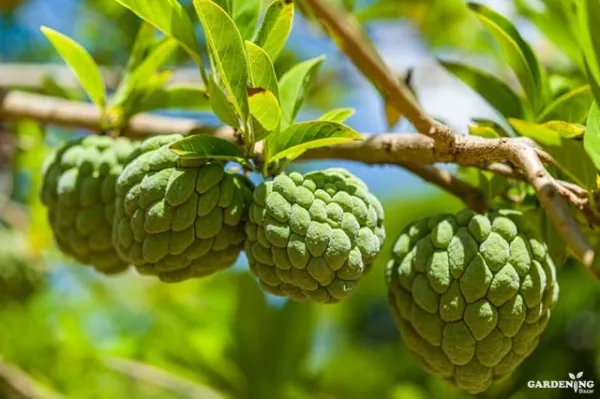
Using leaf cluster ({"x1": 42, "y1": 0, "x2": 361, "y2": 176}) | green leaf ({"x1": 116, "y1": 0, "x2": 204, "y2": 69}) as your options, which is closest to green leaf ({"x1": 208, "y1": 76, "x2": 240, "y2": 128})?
leaf cluster ({"x1": 42, "y1": 0, "x2": 361, "y2": 176})

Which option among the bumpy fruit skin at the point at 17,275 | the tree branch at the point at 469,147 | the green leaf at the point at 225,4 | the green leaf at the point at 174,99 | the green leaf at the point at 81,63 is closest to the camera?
the tree branch at the point at 469,147

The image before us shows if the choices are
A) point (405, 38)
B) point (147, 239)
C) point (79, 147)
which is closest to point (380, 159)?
point (147, 239)

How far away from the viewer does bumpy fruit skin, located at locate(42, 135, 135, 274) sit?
171 centimetres

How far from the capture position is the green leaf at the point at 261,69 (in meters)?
1.32

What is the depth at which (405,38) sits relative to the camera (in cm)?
386

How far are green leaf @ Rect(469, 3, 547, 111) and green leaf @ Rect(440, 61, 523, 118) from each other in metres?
0.05

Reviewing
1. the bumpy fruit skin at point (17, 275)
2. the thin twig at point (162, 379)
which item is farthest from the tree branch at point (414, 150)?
the bumpy fruit skin at point (17, 275)

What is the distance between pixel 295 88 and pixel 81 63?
494mm

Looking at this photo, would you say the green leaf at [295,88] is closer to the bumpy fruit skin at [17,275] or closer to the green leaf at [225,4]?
the green leaf at [225,4]

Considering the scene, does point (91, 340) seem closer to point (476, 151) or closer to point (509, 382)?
point (509, 382)

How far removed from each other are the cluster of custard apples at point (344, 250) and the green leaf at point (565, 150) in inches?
6.4

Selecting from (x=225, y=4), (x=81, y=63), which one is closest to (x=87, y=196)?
(x=81, y=63)

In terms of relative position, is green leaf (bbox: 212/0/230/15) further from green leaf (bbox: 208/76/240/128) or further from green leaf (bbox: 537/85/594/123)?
green leaf (bbox: 537/85/594/123)

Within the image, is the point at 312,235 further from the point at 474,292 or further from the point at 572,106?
the point at 572,106
